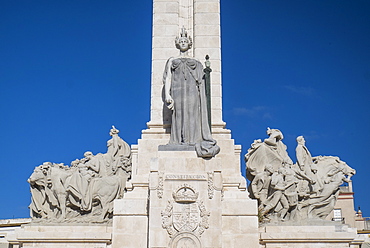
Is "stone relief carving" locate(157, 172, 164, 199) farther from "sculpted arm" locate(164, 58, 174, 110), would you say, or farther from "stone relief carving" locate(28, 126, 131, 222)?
"stone relief carving" locate(28, 126, 131, 222)

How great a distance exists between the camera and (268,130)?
15.5 m

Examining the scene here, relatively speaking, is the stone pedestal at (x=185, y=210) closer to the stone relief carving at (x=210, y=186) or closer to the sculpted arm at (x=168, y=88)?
the stone relief carving at (x=210, y=186)

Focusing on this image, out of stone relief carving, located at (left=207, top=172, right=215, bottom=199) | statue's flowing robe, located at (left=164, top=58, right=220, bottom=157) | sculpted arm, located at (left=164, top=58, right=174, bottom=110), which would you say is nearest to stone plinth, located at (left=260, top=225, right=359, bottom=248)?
stone relief carving, located at (left=207, top=172, right=215, bottom=199)

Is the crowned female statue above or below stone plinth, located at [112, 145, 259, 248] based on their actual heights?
above

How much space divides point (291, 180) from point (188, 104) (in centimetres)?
365

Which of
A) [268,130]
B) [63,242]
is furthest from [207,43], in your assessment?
[63,242]

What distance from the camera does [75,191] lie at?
14117 millimetres

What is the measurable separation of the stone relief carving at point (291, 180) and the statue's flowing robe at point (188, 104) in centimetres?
256

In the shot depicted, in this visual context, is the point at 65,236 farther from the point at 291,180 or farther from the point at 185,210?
the point at 291,180

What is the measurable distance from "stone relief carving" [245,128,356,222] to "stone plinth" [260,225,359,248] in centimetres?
82

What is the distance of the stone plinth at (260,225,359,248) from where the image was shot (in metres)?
12.7

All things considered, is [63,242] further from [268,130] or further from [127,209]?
[268,130]

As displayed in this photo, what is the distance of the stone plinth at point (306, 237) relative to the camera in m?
12.7

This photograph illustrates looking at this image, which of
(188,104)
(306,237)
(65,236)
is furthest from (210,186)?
(65,236)
